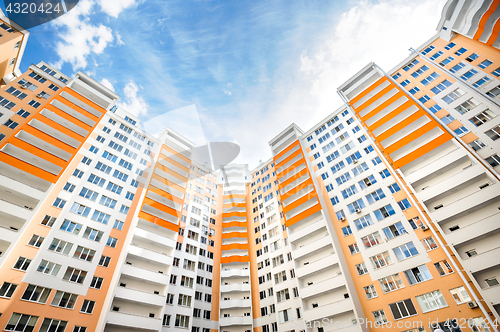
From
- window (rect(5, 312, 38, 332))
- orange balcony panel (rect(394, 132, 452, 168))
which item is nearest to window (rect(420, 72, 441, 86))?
orange balcony panel (rect(394, 132, 452, 168))

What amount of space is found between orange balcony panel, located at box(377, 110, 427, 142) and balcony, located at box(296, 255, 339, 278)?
20.4 m

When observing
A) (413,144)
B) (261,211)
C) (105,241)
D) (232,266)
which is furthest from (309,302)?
(105,241)

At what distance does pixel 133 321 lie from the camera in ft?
101

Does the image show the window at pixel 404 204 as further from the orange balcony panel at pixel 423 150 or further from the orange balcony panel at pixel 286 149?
the orange balcony panel at pixel 286 149

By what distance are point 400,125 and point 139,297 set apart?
46879 millimetres

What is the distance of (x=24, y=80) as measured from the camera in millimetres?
40625

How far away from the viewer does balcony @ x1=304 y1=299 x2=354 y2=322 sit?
3030cm

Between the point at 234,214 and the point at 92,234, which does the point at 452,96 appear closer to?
the point at 234,214

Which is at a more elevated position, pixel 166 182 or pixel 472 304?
pixel 166 182

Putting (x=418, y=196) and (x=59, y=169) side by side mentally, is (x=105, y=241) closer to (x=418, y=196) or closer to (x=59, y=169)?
(x=59, y=169)

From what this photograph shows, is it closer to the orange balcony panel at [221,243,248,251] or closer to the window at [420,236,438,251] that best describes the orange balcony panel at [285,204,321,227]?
the orange balcony panel at [221,243,248,251]

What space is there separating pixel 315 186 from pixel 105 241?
34.9m

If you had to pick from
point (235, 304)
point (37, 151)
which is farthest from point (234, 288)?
point (37, 151)

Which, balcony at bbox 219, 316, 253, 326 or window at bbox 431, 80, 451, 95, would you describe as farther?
balcony at bbox 219, 316, 253, 326
